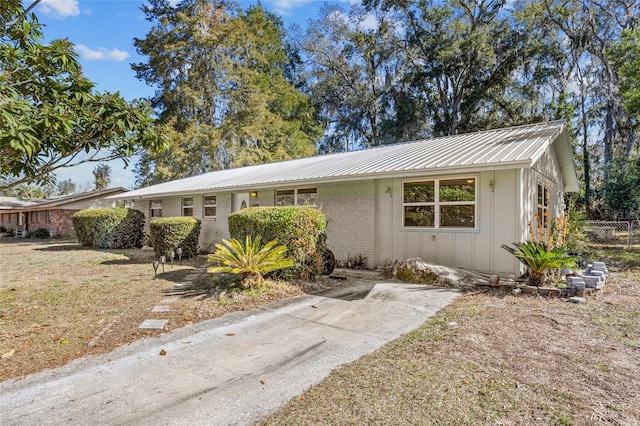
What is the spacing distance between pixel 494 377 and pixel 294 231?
4705 millimetres

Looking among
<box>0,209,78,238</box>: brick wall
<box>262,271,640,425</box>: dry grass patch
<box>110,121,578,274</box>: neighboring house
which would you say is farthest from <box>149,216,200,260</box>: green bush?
<box>0,209,78,238</box>: brick wall

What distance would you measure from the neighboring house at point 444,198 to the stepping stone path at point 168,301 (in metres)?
3.63

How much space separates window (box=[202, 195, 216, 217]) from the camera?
47.4 feet

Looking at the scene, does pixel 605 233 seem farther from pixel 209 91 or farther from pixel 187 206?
pixel 209 91

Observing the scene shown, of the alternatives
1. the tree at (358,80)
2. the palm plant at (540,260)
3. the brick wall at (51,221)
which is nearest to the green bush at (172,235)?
the palm plant at (540,260)

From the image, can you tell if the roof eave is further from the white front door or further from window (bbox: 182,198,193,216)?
window (bbox: 182,198,193,216)

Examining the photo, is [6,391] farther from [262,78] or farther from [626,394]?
[262,78]

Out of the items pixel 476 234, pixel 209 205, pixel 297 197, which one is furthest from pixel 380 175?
pixel 209 205

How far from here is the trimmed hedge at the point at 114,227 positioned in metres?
15.8

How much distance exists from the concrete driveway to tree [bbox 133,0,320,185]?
72.3ft

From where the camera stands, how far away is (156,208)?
1775cm

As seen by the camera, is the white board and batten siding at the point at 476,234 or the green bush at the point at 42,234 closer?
the white board and batten siding at the point at 476,234

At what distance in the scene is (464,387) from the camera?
3.13 metres

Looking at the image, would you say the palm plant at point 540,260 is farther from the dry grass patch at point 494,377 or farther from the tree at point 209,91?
the tree at point 209,91
